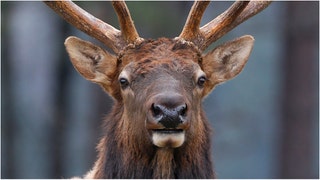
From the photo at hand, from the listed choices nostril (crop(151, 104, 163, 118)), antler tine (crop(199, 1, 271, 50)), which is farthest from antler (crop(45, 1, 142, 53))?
nostril (crop(151, 104, 163, 118))

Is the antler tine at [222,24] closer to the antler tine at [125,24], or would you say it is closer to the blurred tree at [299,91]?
the antler tine at [125,24]

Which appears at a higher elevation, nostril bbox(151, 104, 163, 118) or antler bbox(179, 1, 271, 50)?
antler bbox(179, 1, 271, 50)

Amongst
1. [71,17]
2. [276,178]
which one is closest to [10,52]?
[276,178]

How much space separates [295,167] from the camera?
76.4 feet

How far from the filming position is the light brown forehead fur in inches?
382

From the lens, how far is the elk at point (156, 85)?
9266mm

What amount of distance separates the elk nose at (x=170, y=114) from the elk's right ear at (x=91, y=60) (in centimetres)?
128

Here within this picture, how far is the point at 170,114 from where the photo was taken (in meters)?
8.98

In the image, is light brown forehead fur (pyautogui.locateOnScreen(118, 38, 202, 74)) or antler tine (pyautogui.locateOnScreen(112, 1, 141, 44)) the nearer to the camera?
light brown forehead fur (pyautogui.locateOnScreen(118, 38, 202, 74))

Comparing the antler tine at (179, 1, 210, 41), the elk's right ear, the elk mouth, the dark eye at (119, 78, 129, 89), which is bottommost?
the elk mouth

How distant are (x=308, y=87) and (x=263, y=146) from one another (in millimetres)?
6879

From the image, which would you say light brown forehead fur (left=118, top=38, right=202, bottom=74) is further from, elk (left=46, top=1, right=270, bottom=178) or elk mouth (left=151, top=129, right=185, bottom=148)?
elk mouth (left=151, top=129, right=185, bottom=148)

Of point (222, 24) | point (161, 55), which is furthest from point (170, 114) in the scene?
point (222, 24)

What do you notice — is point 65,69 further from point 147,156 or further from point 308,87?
point 147,156
